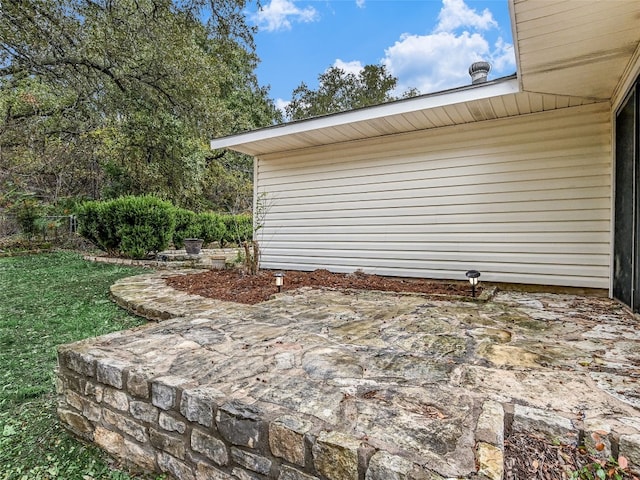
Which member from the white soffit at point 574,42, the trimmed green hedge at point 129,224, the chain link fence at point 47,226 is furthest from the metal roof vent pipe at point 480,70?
the chain link fence at point 47,226

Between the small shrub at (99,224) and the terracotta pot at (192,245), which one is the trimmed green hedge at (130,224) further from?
the terracotta pot at (192,245)

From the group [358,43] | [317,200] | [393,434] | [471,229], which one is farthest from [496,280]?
[358,43]

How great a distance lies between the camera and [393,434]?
115cm

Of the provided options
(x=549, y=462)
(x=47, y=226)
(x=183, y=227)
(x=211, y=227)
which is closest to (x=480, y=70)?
(x=549, y=462)

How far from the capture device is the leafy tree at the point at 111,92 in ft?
20.5

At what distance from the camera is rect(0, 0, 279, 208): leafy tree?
6.25m

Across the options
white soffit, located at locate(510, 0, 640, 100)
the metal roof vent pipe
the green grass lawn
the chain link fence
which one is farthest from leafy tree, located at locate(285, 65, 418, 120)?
white soffit, located at locate(510, 0, 640, 100)

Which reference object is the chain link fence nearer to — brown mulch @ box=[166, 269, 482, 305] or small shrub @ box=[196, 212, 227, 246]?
small shrub @ box=[196, 212, 227, 246]

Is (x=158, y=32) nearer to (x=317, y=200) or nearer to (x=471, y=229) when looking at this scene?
(x=317, y=200)

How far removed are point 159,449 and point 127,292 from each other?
3.14 m

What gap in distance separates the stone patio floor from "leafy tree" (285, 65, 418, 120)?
17066 mm

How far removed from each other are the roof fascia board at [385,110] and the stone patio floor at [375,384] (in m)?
2.40

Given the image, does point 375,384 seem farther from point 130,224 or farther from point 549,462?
point 130,224

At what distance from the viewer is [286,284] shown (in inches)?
177
